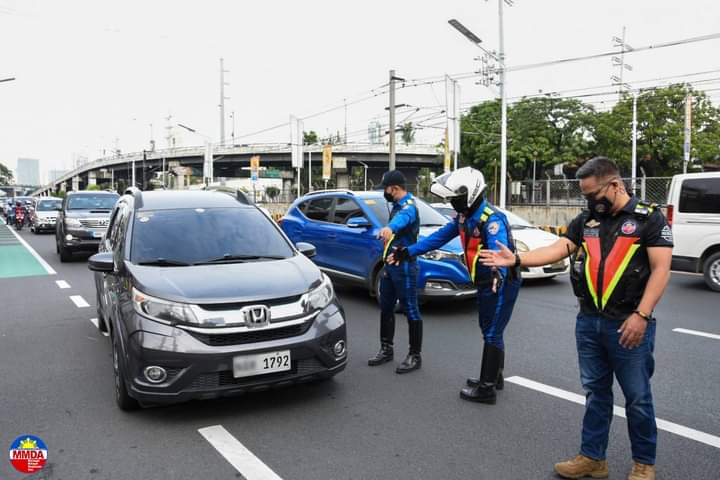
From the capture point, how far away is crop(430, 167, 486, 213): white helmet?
4.36 m

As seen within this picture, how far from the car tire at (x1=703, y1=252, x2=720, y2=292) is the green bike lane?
485 inches

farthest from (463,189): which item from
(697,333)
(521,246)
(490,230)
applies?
(521,246)

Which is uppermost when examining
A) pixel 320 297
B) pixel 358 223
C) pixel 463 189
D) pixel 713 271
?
pixel 463 189

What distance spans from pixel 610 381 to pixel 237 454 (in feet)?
7.38

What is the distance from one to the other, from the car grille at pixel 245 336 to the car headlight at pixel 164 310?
0.11m

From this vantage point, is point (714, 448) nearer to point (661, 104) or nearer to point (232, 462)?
point (232, 462)

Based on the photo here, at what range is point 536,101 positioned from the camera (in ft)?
124

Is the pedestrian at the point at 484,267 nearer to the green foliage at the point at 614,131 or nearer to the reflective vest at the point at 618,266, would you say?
the reflective vest at the point at 618,266

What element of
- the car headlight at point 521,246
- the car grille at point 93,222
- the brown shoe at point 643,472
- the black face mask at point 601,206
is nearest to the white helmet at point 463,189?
the black face mask at point 601,206

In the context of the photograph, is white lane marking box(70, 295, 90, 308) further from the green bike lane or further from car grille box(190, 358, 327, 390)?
car grille box(190, 358, 327, 390)

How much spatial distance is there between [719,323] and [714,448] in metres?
4.22

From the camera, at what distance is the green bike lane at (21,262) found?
12.4 metres

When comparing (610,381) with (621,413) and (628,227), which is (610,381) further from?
(621,413)

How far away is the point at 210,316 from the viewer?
398 centimetres
